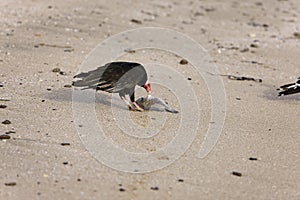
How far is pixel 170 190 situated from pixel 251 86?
10.2ft

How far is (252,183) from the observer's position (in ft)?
14.1

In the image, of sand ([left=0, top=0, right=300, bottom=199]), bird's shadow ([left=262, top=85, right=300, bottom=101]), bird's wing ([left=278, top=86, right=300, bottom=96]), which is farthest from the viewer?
bird's shadow ([left=262, top=85, right=300, bottom=101])

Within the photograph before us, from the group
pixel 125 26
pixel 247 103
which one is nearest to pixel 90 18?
pixel 125 26

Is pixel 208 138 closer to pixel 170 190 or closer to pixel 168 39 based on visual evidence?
pixel 170 190

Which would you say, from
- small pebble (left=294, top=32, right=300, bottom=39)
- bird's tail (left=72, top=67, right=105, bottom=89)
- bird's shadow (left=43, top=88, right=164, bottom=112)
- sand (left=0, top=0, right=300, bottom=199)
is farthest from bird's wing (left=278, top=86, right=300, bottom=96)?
small pebble (left=294, top=32, right=300, bottom=39)

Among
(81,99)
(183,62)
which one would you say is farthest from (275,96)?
(81,99)

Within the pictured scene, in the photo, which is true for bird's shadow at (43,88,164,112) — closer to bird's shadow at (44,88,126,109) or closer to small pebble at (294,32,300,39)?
bird's shadow at (44,88,126,109)

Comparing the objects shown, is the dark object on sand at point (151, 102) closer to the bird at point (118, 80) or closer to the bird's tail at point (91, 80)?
the bird at point (118, 80)

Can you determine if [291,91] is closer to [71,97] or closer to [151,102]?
[151,102]

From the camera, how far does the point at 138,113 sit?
5598mm

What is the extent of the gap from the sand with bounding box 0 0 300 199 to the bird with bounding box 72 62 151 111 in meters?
0.17

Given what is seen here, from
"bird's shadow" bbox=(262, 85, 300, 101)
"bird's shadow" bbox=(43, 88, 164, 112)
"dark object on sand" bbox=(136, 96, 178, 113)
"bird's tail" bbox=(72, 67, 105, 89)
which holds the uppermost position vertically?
"bird's tail" bbox=(72, 67, 105, 89)

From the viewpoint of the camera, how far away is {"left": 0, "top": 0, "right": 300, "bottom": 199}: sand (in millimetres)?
4102

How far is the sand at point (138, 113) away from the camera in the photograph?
4102mm
